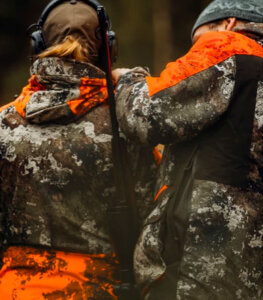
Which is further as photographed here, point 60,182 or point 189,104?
point 60,182

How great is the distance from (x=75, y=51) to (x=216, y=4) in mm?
646

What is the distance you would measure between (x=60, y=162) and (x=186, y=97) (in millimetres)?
608

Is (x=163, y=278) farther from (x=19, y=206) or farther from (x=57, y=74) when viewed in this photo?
(x=57, y=74)

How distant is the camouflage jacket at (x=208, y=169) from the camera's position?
2045mm

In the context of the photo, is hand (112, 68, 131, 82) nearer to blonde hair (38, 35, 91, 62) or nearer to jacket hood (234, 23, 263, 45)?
blonde hair (38, 35, 91, 62)

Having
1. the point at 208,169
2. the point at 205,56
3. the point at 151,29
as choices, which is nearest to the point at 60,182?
the point at 208,169

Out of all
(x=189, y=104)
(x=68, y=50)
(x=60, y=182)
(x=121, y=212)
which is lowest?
(x=121, y=212)

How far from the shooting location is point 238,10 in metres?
2.30

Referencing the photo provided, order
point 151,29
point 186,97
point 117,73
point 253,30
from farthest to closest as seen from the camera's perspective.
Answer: point 151,29
point 117,73
point 253,30
point 186,97

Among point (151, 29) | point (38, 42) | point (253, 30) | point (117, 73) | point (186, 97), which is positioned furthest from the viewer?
point (151, 29)

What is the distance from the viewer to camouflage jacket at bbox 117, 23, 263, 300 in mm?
2045

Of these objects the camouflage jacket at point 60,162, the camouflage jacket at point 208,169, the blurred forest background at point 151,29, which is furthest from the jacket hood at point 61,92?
the blurred forest background at point 151,29

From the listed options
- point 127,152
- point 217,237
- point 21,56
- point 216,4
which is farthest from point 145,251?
point 21,56

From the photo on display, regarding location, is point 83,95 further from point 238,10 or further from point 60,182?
point 238,10
